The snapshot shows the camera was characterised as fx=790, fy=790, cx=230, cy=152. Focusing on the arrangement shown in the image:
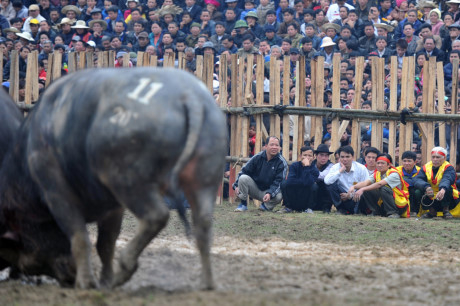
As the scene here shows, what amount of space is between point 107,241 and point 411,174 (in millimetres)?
6862

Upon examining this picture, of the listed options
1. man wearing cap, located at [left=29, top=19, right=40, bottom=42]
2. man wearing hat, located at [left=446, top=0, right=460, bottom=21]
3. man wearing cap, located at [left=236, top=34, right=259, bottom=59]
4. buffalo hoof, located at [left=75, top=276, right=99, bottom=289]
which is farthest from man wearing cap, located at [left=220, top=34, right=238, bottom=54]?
buffalo hoof, located at [left=75, top=276, right=99, bottom=289]

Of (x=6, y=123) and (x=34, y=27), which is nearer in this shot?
(x=6, y=123)

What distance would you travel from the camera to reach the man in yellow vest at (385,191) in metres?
11.4

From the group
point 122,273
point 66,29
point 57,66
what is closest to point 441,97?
point 57,66

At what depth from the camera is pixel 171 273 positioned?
5922 mm

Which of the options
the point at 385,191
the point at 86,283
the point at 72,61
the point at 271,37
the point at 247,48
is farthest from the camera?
the point at 271,37

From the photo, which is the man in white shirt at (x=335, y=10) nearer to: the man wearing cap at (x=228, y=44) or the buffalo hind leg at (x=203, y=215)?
the man wearing cap at (x=228, y=44)

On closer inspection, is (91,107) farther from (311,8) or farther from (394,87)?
(311,8)

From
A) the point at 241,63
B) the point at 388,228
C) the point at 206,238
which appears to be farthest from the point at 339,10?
the point at 206,238

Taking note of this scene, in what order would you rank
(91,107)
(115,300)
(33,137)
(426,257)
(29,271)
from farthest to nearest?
(426,257) < (29,271) < (33,137) < (91,107) < (115,300)

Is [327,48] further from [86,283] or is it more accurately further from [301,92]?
[86,283]

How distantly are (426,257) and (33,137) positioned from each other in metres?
3.74

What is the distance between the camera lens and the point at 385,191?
11.4 meters

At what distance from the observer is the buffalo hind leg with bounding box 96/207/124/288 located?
5.66m
